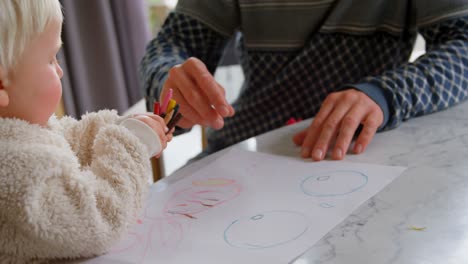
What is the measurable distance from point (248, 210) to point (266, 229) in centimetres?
5

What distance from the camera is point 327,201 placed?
2.01ft

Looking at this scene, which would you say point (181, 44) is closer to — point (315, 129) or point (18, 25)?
point (315, 129)

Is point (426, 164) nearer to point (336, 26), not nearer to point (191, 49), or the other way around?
point (336, 26)

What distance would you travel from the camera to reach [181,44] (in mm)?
1181

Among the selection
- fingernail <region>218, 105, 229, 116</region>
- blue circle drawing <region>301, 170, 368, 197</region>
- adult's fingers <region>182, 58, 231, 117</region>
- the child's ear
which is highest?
the child's ear

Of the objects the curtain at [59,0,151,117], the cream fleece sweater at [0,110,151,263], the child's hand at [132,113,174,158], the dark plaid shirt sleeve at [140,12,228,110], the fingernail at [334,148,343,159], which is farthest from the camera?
the curtain at [59,0,151,117]

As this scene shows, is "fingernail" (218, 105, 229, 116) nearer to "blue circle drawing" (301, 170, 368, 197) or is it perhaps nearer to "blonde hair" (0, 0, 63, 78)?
"blue circle drawing" (301, 170, 368, 197)

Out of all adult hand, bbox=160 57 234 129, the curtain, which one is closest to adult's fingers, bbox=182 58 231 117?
adult hand, bbox=160 57 234 129

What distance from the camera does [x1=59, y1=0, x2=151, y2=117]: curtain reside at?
1843 mm

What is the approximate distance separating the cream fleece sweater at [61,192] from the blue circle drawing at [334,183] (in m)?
0.21

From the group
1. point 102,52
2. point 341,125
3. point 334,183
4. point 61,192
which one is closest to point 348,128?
point 341,125

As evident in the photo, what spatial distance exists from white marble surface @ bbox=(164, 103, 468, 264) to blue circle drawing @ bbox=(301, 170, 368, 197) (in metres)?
0.04

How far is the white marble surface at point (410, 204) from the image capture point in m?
0.49

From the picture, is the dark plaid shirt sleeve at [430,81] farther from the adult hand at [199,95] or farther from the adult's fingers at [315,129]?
the adult hand at [199,95]
